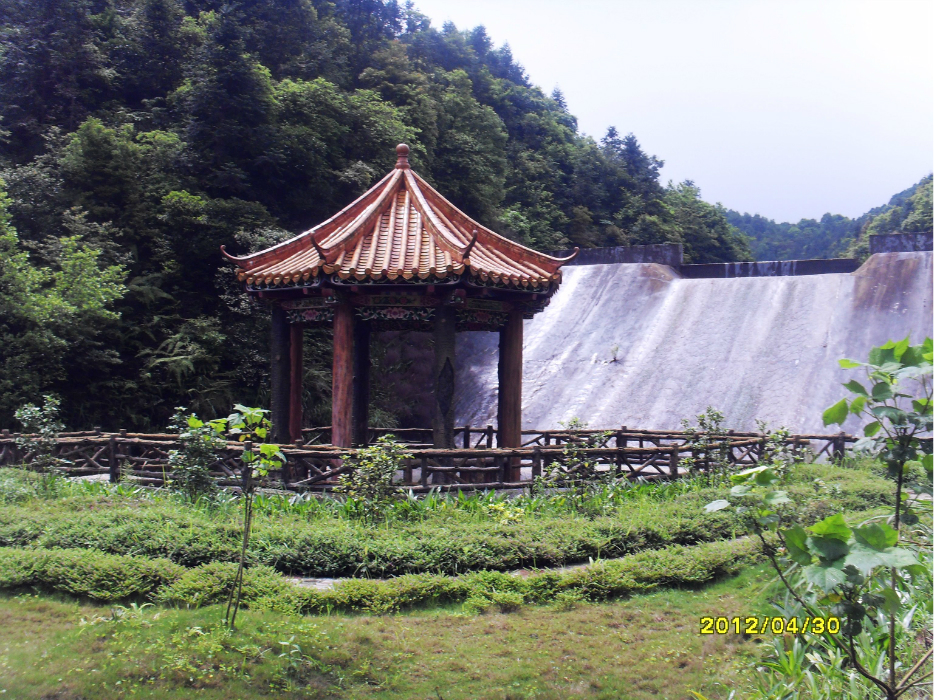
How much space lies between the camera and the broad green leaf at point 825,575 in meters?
2.66

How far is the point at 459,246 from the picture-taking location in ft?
32.6

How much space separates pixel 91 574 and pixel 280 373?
5.29 m

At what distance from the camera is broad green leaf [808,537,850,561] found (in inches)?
109

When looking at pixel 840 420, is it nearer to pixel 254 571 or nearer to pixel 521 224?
pixel 254 571

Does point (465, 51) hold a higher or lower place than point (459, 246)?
higher

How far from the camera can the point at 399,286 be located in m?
9.70

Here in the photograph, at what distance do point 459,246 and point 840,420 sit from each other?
7275mm

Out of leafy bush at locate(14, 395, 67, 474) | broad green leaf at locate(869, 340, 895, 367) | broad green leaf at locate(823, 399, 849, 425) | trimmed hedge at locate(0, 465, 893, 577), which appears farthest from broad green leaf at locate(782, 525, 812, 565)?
leafy bush at locate(14, 395, 67, 474)

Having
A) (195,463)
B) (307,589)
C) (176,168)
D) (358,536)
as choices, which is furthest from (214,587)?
(176,168)

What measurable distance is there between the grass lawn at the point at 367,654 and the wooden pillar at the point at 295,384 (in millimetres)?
5749

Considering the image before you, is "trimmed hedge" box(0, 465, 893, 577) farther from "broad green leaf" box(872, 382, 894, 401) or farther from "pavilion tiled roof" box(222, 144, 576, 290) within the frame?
"broad green leaf" box(872, 382, 894, 401)

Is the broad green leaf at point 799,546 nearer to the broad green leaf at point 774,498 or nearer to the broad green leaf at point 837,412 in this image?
the broad green leaf at point 774,498

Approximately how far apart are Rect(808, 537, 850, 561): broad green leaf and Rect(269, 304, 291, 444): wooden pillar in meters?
9.19

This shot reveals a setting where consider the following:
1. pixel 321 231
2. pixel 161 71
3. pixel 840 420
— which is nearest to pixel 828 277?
pixel 321 231
